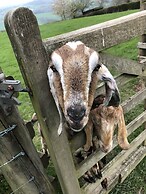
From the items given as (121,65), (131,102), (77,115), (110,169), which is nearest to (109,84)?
(77,115)

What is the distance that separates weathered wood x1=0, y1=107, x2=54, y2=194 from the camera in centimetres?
177

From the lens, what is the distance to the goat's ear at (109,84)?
1607 millimetres

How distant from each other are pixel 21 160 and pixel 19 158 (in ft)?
0.07

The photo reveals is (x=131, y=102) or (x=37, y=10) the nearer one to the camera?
(x=131, y=102)

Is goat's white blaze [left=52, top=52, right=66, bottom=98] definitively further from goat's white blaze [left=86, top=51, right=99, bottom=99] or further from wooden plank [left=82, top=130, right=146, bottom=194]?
wooden plank [left=82, top=130, right=146, bottom=194]

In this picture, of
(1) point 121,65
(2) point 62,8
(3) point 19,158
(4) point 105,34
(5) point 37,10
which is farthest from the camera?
(2) point 62,8

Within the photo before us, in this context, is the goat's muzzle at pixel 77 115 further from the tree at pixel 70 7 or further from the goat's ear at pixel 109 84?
the tree at pixel 70 7

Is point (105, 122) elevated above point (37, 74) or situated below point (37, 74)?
below

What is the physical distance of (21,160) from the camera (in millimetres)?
1909

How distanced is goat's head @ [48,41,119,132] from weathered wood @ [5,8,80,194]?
0.34 ft

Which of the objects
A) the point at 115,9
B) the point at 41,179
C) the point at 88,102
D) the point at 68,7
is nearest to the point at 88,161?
the point at 41,179

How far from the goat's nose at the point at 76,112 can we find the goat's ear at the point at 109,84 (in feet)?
0.82

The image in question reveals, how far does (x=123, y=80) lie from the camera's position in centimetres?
254

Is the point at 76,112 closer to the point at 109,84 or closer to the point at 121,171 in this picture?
the point at 109,84
